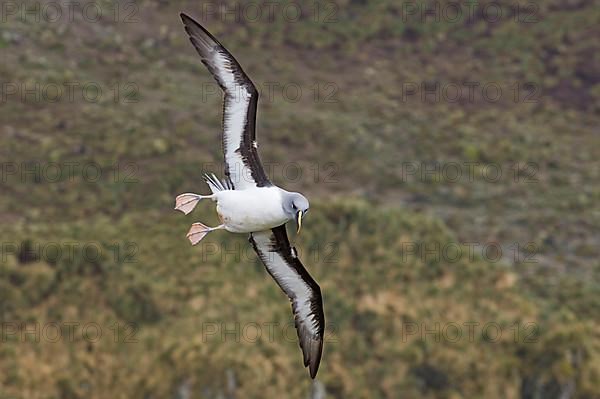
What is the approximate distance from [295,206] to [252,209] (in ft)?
1.38

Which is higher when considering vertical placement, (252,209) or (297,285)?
(252,209)

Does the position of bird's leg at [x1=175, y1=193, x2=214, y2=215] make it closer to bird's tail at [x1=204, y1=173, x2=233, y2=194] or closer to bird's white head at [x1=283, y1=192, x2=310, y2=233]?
bird's tail at [x1=204, y1=173, x2=233, y2=194]

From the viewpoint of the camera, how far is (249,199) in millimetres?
8109

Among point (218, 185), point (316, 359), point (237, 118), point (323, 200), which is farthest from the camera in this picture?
point (323, 200)

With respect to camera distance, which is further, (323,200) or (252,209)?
(323,200)

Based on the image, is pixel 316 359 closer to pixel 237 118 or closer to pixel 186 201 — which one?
pixel 186 201

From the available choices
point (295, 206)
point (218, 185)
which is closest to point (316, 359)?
point (218, 185)

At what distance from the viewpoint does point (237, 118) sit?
8.70 m

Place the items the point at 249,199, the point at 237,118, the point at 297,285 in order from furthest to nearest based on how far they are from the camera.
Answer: the point at 297,285 → the point at 237,118 → the point at 249,199

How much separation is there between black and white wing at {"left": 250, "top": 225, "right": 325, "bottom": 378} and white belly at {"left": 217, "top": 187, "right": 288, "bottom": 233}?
90 centimetres

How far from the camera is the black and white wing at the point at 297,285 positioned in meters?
9.20

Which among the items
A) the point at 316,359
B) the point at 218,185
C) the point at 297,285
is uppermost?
the point at 218,185

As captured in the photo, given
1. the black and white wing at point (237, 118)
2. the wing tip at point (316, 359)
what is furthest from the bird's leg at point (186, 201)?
the wing tip at point (316, 359)

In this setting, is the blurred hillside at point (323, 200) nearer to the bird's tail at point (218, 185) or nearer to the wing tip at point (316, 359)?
the wing tip at point (316, 359)
